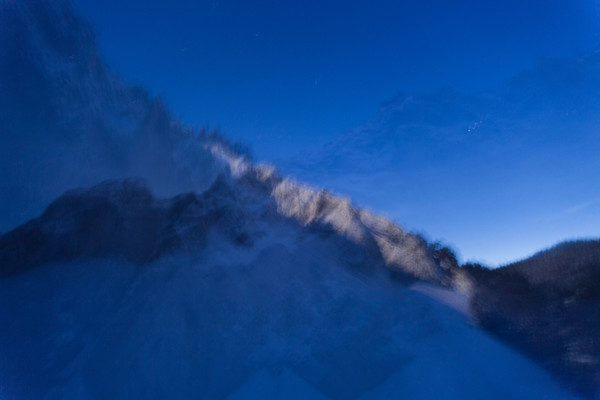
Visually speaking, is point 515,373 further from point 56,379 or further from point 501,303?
point 56,379

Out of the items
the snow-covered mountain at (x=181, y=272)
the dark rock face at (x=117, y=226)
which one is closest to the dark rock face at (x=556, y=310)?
the snow-covered mountain at (x=181, y=272)

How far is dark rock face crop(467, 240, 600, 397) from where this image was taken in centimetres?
559

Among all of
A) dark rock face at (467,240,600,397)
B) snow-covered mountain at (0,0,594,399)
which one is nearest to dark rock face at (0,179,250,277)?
snow-covered mountain at (0,0,594,399)

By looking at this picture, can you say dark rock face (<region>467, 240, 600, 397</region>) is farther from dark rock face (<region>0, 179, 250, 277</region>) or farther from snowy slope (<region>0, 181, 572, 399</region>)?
dark rock face (<region>0, 179, 250, 277</region>)

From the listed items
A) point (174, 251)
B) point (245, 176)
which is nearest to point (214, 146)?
point (245, 176)

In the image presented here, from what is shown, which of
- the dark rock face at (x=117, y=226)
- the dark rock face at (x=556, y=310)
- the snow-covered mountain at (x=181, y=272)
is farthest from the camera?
the dark rock face at (x=117, y=226)

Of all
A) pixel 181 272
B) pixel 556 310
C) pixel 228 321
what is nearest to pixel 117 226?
pixel 181 272

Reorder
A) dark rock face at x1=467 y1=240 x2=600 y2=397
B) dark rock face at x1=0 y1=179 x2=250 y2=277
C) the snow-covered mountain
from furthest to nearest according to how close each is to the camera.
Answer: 1. dark rock face at x1=0 y1=179 x2=250 y2=277
2. the snow-covered mountain
3. dark rock face at x1=467 y1=240 x2=600 y2=397

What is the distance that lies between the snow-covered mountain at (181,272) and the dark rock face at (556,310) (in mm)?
333

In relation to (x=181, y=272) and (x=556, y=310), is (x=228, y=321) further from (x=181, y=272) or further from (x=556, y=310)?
(x=556, y=310)

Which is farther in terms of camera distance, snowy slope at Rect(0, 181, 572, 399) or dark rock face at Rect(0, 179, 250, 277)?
dark rock face at Rect(0, 179, 250, 277)

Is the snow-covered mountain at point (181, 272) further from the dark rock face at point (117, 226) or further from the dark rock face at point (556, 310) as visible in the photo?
the dark rock face at point (556, 310)

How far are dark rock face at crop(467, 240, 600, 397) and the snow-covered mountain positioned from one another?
33 centimetres

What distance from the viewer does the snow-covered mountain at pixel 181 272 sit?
580cm
